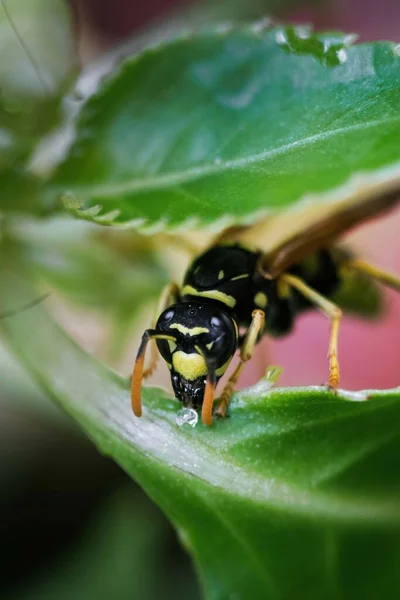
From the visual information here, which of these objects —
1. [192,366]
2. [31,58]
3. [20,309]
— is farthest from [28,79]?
[192,366]

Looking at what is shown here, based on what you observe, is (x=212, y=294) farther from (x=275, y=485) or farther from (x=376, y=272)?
(x=376, y=272)

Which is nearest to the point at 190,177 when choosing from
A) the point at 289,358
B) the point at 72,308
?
the point at 72,308

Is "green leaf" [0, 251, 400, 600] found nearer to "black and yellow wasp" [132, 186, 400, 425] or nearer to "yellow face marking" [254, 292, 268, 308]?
"black and yellow wasp" [132, 186, 400, 425]

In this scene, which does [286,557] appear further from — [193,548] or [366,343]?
[366,343]

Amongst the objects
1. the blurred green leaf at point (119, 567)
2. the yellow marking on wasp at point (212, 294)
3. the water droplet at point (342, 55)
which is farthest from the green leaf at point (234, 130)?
the blurred green leaf at point (119, 567)

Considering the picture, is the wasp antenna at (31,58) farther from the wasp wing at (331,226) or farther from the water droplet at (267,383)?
the water droplet at (267,383)

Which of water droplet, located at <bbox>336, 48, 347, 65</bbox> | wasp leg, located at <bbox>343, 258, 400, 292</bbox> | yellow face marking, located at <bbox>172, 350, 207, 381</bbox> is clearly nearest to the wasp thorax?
yellow face marking, located at <bbox>172, 350, 207, 381</bbox>
